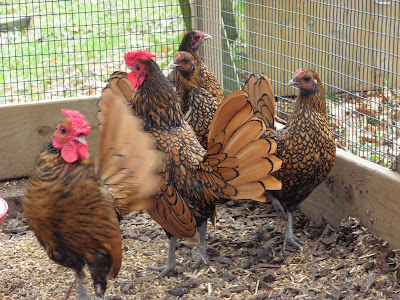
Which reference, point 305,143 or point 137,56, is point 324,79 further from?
point 137,56

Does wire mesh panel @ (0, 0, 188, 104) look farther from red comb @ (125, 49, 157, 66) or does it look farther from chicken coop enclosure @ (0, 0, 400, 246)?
red comb @ (125, 49, 157, 66)

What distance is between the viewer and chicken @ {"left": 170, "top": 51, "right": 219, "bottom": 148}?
4066mm

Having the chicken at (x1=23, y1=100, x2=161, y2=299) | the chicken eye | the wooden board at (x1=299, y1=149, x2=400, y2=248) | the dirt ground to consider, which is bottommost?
the dirt ground

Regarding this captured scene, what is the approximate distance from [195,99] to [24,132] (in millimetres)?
1579

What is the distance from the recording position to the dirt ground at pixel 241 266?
10.6ft

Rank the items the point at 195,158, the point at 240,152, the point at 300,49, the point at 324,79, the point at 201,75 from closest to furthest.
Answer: the point at 240,152
the point at 195,158
the point at 201,75
the point at 324,79
the point at 300,49

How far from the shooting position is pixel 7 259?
3715 millimetres

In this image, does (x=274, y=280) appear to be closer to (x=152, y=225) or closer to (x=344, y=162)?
(x=344, y=162)

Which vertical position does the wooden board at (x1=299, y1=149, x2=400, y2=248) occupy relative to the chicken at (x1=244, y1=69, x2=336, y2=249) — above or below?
below

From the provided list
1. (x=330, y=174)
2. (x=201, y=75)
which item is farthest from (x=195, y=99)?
(x=330, y=174)

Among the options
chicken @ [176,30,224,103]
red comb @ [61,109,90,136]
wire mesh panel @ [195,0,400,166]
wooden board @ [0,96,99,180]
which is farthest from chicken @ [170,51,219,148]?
red comb @ [61,109,90,136]

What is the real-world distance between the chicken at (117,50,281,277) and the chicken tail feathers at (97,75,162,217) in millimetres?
267

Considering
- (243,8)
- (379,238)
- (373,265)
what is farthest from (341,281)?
(243,8)

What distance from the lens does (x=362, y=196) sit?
3613 mm
